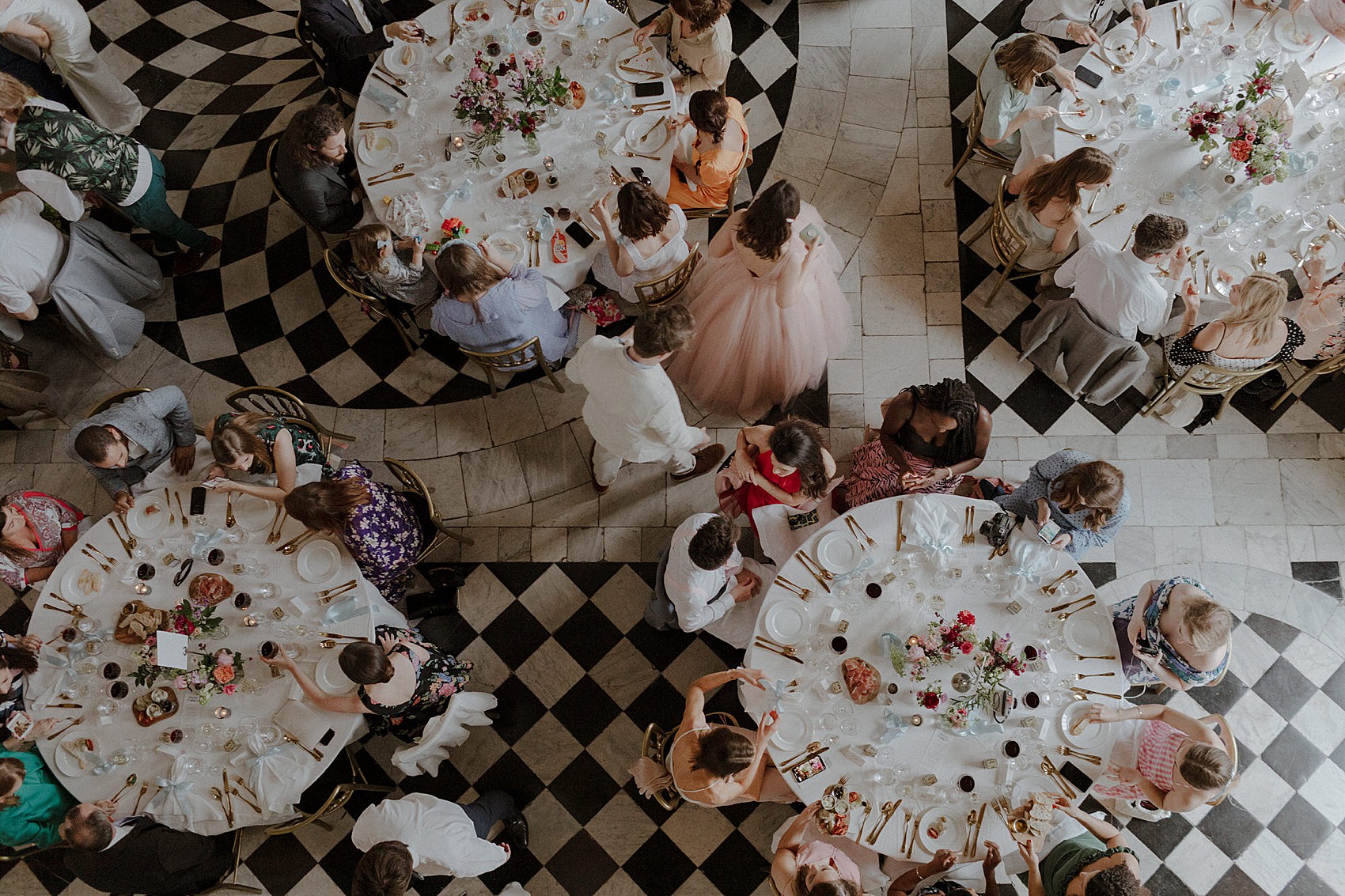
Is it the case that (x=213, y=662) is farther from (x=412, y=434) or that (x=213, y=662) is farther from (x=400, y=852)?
(x=412, y=434)

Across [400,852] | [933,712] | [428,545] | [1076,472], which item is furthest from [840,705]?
[428,545]

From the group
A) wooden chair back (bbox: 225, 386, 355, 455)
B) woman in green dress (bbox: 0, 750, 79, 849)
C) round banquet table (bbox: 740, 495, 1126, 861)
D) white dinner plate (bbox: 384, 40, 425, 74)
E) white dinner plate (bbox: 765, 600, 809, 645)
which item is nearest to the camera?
round banquet table (bbox: 740, 495, 1126, 861)

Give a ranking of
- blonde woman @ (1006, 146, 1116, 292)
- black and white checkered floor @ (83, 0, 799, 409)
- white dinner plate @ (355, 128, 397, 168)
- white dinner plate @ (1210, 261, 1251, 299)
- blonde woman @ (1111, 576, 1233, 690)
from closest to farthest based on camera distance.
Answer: blonde woman @ (1111, 576, 1233, 690), blonde woman @ (1006, 146, 1116, 292), white dinner plate @ (1210, 261, 1251, 299), white dinner plate @ (355, 128, 397, 168), black and white checkered floor @ (83, 0, 799, 409)

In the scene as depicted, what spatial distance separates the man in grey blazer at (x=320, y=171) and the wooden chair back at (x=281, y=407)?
1013mm

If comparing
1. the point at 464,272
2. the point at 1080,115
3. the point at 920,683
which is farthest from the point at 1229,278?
the point at 464,272

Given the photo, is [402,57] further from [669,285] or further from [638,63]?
[669,285]

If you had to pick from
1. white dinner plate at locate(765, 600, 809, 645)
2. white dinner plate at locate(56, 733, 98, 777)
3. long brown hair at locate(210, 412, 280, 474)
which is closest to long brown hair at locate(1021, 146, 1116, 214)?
white dinner plate at locate(765, 600, 809, 645)

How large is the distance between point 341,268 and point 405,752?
254 cm

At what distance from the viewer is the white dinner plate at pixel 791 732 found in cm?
338

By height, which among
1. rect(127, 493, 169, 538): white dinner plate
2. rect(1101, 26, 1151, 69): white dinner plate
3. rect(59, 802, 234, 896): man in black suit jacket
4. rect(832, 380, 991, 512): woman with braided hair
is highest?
rect(1101, 26, 1151, 69): white dinner plate

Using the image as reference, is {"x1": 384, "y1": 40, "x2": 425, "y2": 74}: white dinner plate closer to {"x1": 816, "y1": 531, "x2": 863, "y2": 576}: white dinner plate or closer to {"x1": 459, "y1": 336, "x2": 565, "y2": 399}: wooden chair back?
{"x1": 459, "y1": 336, "x2": 565, "y2": 399}: wooden chair back

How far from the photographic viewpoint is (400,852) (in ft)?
10.3

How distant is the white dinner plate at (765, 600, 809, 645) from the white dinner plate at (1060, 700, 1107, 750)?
112 centimetres

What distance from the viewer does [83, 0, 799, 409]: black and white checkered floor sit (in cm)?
508
